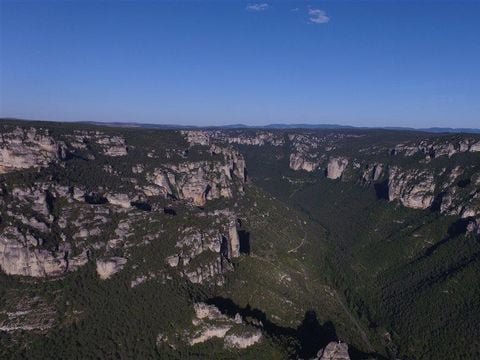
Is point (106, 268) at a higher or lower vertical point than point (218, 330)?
higher

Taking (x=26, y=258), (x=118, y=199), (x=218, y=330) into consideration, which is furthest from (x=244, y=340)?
(x=118, y=199)

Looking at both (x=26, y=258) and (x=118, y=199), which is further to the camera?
(x=118, y=199)

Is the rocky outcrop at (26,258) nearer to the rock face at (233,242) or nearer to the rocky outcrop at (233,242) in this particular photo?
the rocky outcrop at (233,242)

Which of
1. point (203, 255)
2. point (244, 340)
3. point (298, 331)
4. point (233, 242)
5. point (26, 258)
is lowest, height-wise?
point (298, 331)

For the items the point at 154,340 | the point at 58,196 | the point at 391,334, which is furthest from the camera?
the point at 58,196

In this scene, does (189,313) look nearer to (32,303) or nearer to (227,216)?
(32,303)

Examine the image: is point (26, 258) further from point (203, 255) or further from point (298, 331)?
point (298, 331)

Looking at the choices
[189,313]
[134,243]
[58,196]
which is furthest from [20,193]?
[189,313]

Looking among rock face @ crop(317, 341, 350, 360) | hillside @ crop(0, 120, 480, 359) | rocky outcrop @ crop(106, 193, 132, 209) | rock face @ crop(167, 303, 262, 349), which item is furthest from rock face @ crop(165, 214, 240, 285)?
rock face @ crop(317, 341, 350, 360)

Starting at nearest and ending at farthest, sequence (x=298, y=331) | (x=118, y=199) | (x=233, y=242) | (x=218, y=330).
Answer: (x=218, y=330)
(x=298, y=331)
(x=233, y=242)
(x=118, y=199)

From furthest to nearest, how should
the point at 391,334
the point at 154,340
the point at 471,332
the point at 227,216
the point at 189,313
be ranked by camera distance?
the point at 227,216 → the point at 391,334 → the point at 471,332 → the point at 189,313 → the point at 154,340

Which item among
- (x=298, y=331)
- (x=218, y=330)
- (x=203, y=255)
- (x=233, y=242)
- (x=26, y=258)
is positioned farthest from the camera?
(x=233, y=242)
